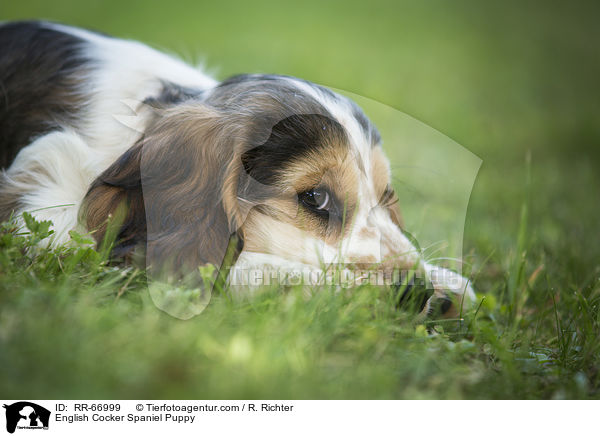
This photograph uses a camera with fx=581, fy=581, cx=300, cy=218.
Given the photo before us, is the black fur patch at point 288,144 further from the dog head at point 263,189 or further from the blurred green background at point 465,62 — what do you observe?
the blurred green background at point 465,62

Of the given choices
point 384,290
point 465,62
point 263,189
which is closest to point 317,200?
point 263,189

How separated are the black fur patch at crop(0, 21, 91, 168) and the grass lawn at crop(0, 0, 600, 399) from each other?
2.39 feet

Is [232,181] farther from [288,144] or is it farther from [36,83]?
[36,83]

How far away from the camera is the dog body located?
245 centimetres

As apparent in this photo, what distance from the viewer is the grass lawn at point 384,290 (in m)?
1.68

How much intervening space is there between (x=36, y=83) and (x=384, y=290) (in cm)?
224

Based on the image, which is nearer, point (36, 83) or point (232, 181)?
point (232, 181)
